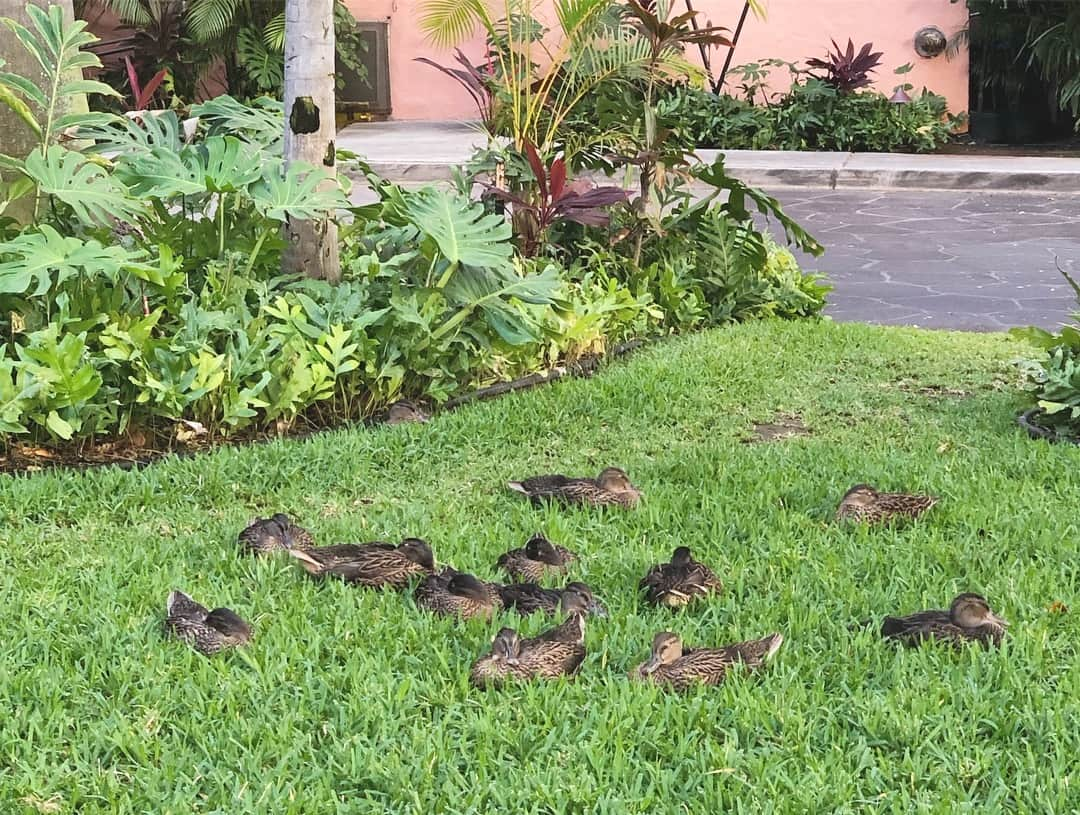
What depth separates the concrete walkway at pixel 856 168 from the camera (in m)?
12.3

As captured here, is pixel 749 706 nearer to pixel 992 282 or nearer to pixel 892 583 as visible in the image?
pixel 892 583

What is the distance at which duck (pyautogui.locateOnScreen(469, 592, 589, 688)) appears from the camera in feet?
8.74

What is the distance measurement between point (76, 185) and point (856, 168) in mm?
9793

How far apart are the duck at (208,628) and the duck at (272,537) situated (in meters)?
0.46

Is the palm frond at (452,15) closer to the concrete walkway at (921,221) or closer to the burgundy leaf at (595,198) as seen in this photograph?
the burgundy leaf at (595,198)

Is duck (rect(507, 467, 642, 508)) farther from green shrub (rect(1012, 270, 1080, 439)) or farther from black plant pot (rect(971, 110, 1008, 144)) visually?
black plant pot (rect(971, 110, 1008, 144))

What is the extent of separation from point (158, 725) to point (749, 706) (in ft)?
3.96

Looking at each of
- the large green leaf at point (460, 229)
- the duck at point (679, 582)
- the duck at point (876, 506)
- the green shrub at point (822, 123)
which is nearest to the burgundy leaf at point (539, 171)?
the large green leaf at point (460, 229)

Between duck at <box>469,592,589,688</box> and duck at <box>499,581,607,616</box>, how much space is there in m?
0.24

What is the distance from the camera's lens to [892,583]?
317 centimetres

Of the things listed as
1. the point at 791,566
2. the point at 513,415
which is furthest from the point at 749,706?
the point at 513,415

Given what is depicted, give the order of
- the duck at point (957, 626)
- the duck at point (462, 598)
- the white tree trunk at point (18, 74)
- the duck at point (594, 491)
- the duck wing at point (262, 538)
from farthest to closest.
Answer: the white tree trunk at point (18, 74) → the duck at point (594, 491) → the duck wing at point (262, 538) → the duck at point (462, 598) → the duck at point (957, 626)

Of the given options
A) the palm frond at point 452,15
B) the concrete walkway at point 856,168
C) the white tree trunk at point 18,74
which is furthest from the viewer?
the concrete walkway at point 856,168

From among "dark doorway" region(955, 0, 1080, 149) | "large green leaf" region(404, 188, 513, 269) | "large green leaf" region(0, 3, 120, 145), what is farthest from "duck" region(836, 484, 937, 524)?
"dark doorway" region(955, 0, 1080, 149)
